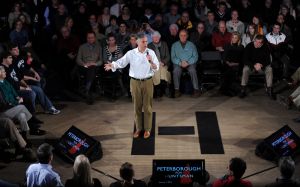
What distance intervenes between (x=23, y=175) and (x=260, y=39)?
17.9 feet

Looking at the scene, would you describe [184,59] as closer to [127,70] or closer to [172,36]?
[172,36]

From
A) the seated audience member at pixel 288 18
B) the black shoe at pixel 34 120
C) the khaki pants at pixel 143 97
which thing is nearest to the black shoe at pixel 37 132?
the black shoe at pixel 34 120

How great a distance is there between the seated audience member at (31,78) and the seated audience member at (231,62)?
3336 mm

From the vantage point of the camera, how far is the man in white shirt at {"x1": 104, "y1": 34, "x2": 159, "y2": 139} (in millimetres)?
8555

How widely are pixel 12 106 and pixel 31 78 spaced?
1.53m

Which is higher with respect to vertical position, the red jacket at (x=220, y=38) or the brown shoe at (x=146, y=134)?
the red jacket at (x=220, y=38)

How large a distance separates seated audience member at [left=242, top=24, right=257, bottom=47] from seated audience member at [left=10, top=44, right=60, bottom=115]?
423cm

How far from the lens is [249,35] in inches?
468

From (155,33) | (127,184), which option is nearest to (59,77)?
(155,33)

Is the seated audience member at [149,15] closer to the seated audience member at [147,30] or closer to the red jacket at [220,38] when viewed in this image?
the seated audience member at [147,30]

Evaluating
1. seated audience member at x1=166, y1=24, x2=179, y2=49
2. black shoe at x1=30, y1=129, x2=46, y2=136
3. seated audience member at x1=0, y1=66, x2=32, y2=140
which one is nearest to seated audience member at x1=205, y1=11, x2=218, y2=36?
seated audience member at x1=166, y1=24, x2=179, y2=49

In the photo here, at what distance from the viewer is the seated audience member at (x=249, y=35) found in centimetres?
1181

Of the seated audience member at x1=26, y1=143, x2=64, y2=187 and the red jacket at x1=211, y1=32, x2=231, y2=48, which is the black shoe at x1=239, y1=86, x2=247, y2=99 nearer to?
the red jacket at x1=211, y1=32, x2=231, y2=48

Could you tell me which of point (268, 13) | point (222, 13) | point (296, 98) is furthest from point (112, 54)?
point (268, 13)
